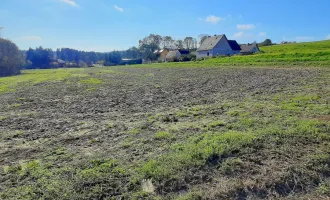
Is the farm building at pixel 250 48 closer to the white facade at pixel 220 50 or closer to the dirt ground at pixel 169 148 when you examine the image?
the white facade at pixel 220 50

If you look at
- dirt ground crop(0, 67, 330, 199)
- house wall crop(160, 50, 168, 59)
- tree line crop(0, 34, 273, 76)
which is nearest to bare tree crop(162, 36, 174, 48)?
tree line crop(0, 34, 273, 76)

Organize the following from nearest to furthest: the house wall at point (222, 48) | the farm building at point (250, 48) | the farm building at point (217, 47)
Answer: the farm building at point (217, 47), the house wall at point (222, 48), the farm building at point (250, 48)

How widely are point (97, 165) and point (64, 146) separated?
1.62 meters

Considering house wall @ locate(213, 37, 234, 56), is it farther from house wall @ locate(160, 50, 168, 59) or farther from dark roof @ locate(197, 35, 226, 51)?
house wall @ locate(160, 50, 168, 59)

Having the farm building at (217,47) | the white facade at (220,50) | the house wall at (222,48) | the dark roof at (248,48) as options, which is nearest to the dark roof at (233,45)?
the farm building at (217,47)

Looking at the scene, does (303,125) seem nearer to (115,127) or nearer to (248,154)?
(248,154)

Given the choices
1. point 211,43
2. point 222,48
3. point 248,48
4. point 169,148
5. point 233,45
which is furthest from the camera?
point 248,48

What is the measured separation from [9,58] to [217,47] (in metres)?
51.8

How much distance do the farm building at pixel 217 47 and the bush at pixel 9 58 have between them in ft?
155

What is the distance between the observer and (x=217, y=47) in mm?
67188

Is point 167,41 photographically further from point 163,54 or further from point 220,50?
point 220,50

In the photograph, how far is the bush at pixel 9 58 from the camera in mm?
57531

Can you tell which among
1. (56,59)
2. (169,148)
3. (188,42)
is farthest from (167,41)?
(169,148)

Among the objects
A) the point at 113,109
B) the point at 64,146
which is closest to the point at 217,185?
the point at 64,146
